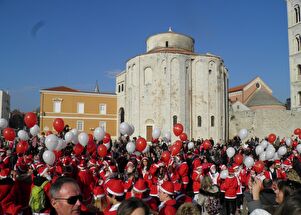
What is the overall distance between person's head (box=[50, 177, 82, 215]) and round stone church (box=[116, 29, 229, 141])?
36.2 meters

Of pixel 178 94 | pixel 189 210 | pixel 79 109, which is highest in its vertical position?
pixel 178 94

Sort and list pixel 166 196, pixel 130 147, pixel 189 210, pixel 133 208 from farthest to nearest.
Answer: pixel 130 147
pixel 166 196
pixel 189 210
pixel 133 208

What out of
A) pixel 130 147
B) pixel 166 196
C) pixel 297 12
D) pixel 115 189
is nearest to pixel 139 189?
pixel 166 196

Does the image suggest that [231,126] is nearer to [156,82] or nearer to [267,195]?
[156,82]

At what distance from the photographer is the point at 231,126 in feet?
156

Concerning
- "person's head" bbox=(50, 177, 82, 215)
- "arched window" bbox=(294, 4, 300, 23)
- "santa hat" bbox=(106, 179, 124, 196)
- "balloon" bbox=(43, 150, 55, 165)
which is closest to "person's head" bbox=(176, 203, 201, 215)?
"santa hat" bbox=(106, 179, 124, 196)

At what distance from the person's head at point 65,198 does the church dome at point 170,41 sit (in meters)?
44.3

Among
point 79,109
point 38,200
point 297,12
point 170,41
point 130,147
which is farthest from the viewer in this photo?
point 297,12

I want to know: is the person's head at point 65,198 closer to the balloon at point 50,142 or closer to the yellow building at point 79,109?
the balloon at point 50,142

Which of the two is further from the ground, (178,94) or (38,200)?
(178,94)

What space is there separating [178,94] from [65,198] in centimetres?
3738

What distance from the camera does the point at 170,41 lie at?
1844 inches

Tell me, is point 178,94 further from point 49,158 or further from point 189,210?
point 189,210

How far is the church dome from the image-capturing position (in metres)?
46.9
